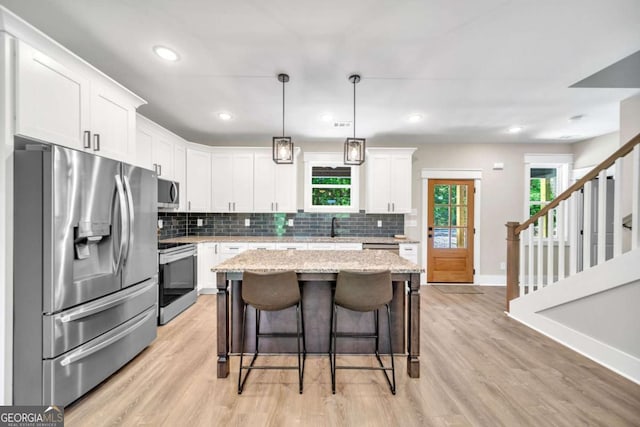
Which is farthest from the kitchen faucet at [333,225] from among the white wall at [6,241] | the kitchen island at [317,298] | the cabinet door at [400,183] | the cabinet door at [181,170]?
the white wall at [6,241]

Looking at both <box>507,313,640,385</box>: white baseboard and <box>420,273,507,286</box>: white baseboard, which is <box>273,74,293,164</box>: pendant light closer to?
<box>507,313,640,385</box>: white baseboard

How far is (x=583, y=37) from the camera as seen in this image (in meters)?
2.00

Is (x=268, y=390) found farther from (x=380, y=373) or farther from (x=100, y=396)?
(x=100, y=396)

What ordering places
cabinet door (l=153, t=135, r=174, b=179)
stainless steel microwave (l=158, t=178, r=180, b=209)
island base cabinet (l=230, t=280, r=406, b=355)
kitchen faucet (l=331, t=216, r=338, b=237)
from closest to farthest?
island base cabinet (l=230, t=280, r=406, b=355), stainless steel microwave (l=158, t=178, r=180, b=209), cabinet door (l=153, t=135, r=174, b=179), kitchen faucet (l=331, t=216, r=338, b=237)

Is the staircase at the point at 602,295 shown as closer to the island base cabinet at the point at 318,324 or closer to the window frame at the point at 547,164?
the island base cabinet at the point at 318,324

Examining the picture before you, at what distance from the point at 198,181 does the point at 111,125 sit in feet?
6.94

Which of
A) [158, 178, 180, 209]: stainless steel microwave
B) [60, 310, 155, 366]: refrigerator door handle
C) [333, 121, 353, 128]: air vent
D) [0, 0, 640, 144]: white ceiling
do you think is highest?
[0, 0, 640, 144]: white ceiling

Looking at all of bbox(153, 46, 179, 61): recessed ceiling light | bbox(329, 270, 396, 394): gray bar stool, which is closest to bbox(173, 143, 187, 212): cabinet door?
bbox(153, 46, 179, 61): recessed ceiling light

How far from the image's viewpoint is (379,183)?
4.55 metres

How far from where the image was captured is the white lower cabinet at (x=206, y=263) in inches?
157

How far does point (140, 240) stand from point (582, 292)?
397 cm

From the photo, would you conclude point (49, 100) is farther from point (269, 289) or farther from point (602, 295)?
point (602, 295)

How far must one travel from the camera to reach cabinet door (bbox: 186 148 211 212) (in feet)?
13.8

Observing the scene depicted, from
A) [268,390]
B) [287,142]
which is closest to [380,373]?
[268,390]
